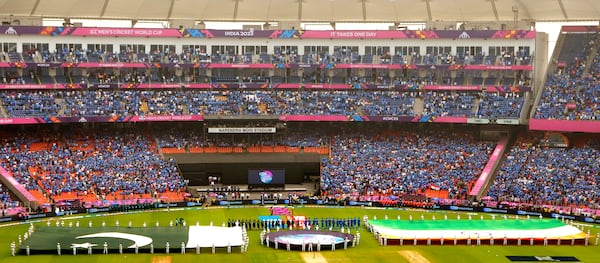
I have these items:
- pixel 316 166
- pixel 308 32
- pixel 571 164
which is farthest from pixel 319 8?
pixel 571 164

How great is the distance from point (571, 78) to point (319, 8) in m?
27.9

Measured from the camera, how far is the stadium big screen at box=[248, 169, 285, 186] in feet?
253

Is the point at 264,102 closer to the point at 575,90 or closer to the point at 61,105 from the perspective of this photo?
the point at 61,105

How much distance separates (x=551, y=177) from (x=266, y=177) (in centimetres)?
2657

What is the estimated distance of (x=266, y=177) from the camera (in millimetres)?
77312

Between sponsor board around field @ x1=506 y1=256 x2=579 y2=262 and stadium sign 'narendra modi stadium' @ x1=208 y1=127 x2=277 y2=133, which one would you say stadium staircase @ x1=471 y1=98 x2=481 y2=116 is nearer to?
stadium sign 'narendra modi stadium' @ x1=208 y1=127 x2=277 y2=133

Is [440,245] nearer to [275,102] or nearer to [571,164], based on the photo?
[571,164]

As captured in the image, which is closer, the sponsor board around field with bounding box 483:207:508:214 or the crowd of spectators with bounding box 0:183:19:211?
the crowd of spectators with bounding box 0:183:19:211

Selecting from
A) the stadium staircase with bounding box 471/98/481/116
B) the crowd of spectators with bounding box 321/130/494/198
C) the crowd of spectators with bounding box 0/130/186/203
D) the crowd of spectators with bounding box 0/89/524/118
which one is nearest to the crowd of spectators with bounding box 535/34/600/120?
the crowd of spectators with bounding box 0/89/524/118

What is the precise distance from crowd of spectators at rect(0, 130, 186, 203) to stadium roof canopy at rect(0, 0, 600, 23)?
45.2ft

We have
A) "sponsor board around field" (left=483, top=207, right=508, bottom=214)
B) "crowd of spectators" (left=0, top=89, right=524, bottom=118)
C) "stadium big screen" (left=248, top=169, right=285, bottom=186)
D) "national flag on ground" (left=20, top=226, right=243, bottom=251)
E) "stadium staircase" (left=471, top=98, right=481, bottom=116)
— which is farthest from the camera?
"stadium staircase" (left=471, top=98, right=481, bottom=116)

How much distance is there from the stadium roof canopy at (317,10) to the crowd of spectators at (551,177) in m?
16.7

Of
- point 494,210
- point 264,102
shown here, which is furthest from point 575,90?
point 264,102

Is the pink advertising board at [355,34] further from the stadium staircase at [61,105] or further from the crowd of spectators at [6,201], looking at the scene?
the crowd of spectators at [6,201]
